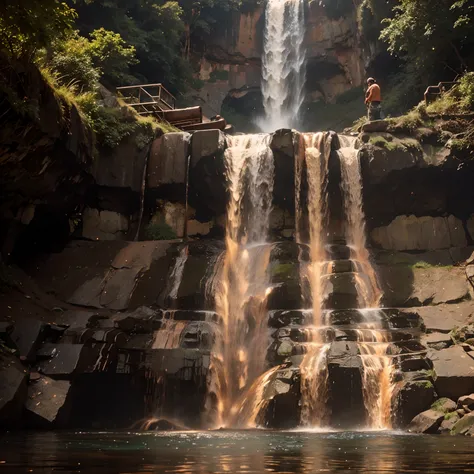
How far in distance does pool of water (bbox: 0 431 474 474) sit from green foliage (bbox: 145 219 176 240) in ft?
42.5

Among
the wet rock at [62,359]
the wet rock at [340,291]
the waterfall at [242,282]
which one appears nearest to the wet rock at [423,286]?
the wet rock at [340,291]

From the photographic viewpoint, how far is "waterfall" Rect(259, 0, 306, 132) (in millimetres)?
35969

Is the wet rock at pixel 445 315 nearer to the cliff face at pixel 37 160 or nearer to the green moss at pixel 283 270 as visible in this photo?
the green moss at pixel 283 270

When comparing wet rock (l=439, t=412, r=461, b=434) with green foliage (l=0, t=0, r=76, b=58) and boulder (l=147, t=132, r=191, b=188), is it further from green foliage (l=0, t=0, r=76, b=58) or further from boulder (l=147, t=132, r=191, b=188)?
boulder (l=147, t=132, r=191, b=188)

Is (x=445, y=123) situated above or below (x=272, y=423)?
above

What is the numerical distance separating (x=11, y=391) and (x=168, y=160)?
1178 cm

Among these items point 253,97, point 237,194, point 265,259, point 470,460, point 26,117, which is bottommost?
point 470,460

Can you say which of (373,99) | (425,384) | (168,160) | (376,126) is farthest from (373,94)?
(425,384)

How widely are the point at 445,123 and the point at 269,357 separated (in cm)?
1236

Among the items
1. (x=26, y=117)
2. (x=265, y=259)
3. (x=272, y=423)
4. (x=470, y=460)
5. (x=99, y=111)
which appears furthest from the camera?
(x=99, y=111)

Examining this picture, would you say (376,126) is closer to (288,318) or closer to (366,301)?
(366,301)

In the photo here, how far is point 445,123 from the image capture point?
19.7 m

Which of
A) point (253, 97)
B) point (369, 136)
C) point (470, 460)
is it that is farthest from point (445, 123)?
point (253, 97)

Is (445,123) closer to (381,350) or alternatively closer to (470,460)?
(381,350)
